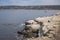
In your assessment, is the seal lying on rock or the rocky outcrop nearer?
the rocky outcrop

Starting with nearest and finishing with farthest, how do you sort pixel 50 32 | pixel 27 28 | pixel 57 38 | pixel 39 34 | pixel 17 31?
pixel 57 38 → pixel 50 32 → pixel 39 34 → pixel 27 28 → pixel 17 31

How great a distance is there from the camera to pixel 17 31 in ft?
76.8

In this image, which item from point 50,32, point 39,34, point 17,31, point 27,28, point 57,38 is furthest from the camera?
point 17,31

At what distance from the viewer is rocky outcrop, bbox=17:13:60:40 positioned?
1800 cm

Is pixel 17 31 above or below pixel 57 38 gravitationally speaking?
below

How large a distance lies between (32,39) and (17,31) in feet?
15.3

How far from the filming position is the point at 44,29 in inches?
752

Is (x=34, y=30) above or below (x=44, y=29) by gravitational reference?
below

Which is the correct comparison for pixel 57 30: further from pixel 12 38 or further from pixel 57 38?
pixel 12 38

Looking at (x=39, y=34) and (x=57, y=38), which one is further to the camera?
(x=39, y=34)

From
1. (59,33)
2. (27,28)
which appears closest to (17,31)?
(27,28)

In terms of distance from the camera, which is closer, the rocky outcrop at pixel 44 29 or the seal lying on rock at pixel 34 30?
the rocky outcrop at pixel 44 29

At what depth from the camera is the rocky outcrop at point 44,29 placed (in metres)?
18.0

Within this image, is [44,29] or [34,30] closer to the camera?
[44,29]
